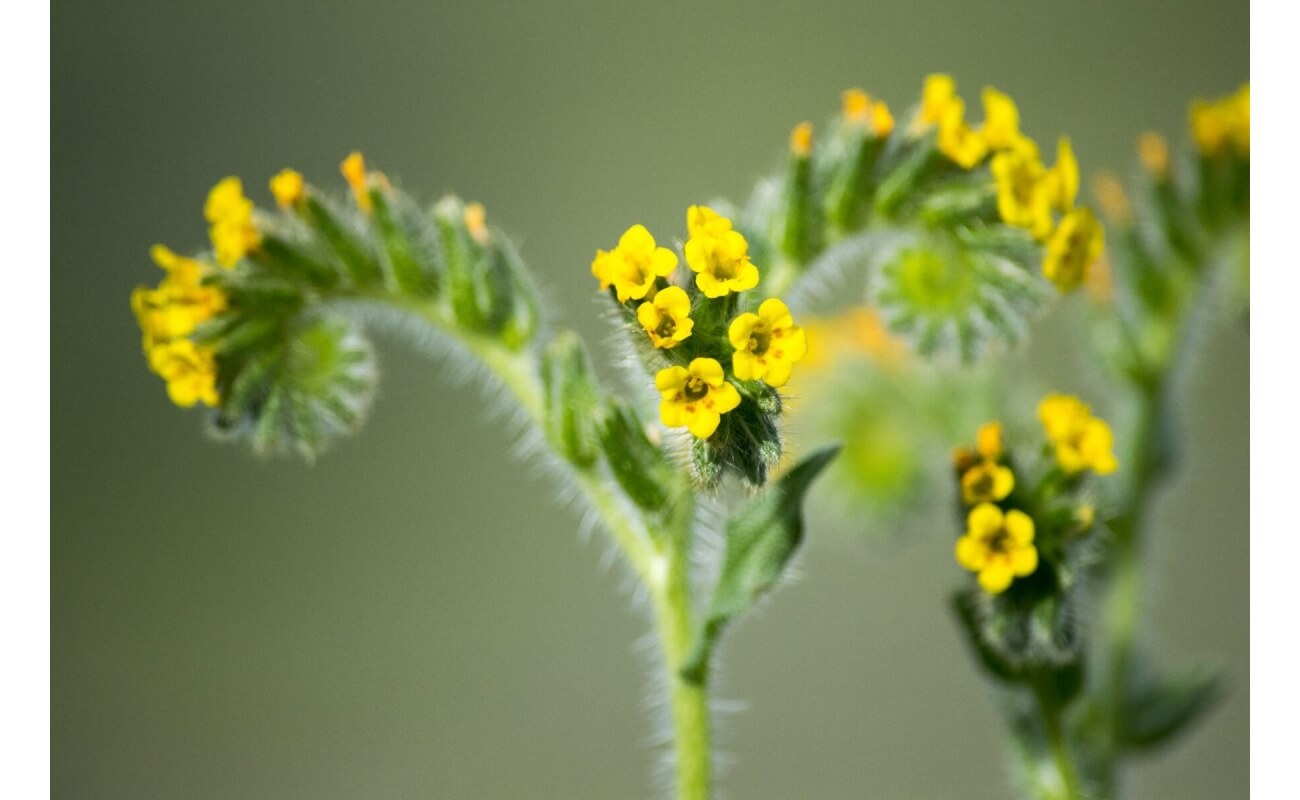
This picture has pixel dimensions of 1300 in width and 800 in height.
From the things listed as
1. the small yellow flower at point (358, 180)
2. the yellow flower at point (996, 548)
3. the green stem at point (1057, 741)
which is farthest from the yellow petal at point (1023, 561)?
the small yellow flower at point (358, 180)

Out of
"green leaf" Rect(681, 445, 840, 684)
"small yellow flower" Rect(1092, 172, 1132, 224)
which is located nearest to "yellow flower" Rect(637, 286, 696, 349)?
"green leaf" Rect(681, 445, 840, 684)

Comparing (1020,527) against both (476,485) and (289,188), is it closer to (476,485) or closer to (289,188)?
(289,188)

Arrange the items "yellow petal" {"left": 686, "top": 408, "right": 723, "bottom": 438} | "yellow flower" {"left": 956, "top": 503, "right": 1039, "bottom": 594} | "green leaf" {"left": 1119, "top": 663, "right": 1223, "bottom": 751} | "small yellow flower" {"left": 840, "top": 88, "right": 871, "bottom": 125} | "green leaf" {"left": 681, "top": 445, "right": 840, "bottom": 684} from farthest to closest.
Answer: "green leaf" {"left": 1119, "top": 663, "right": 1223, "bottom": 751} → "small yellow flower" {"left": 840, "top": 88, "right": 871, "bottom": 125} → "yellow flower" {"left": 956, "top": 503, "right": 1039, "bottom": 594} → "green leaf" {"left": 681, "top": 445, "right": 840, "bottom": 684} → "yellow petal" {"left": 686, "top": 408, "right": 723, "bottom": 438}

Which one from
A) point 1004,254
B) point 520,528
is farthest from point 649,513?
point 520,528

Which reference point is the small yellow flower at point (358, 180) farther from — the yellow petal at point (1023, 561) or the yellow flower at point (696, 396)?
the yellow petal at point (1023, 561)

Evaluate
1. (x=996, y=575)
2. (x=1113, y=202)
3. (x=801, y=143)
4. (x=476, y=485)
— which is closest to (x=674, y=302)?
(x=801, y=143)

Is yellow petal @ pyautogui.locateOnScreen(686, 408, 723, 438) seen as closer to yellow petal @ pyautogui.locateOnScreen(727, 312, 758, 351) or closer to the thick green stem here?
yellow petal @ pyautogui.locateOnScreen(727, 312, 758, 351)
